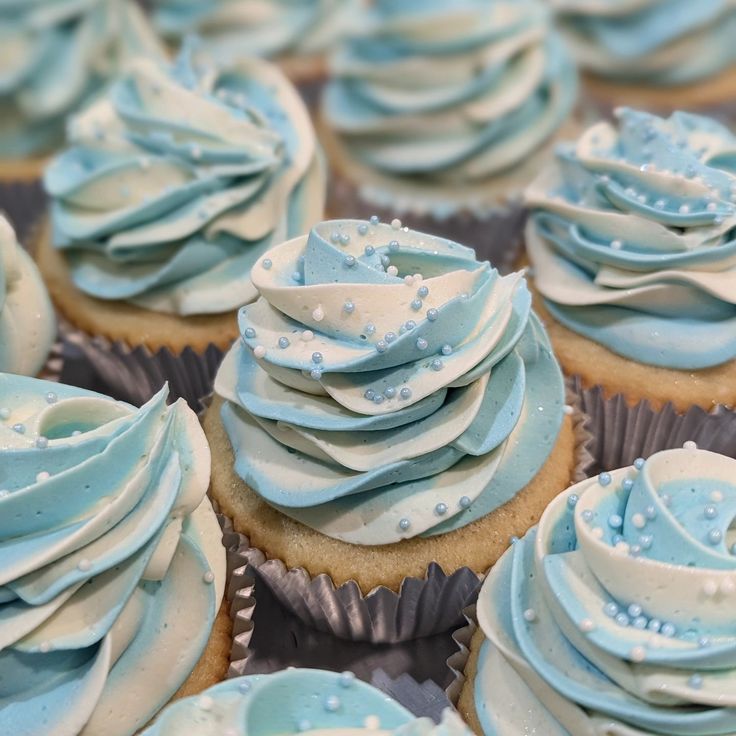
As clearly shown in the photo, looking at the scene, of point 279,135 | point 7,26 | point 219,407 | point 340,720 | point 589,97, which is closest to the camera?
point 340,720

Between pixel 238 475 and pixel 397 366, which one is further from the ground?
pixel 397 366

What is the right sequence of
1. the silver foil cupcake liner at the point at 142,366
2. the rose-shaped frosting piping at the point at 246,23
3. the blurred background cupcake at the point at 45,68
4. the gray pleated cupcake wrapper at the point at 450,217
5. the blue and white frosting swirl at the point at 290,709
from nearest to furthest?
the blue and white frosting swirl at the point at 290,709 < the silver foil cupcake liner at the point at 142,366 < the gray pleated cupcake wrapper at the point at 450,217 < the blurred background cupcake at the point at 45,68 < the rose-shaped frosting piping at the point at 246,23

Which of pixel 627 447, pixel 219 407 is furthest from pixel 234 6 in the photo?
pixel 627 447

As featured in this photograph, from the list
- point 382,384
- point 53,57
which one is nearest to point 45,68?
point 53,57

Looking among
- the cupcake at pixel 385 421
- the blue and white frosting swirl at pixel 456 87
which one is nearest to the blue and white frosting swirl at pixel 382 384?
the cupcake at pixel 385 421

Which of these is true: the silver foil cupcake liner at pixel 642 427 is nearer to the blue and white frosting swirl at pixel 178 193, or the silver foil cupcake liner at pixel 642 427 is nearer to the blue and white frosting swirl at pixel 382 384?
the blue and white frosting swirl at pixel 382 384

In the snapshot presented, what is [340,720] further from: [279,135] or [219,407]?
[279,135]
